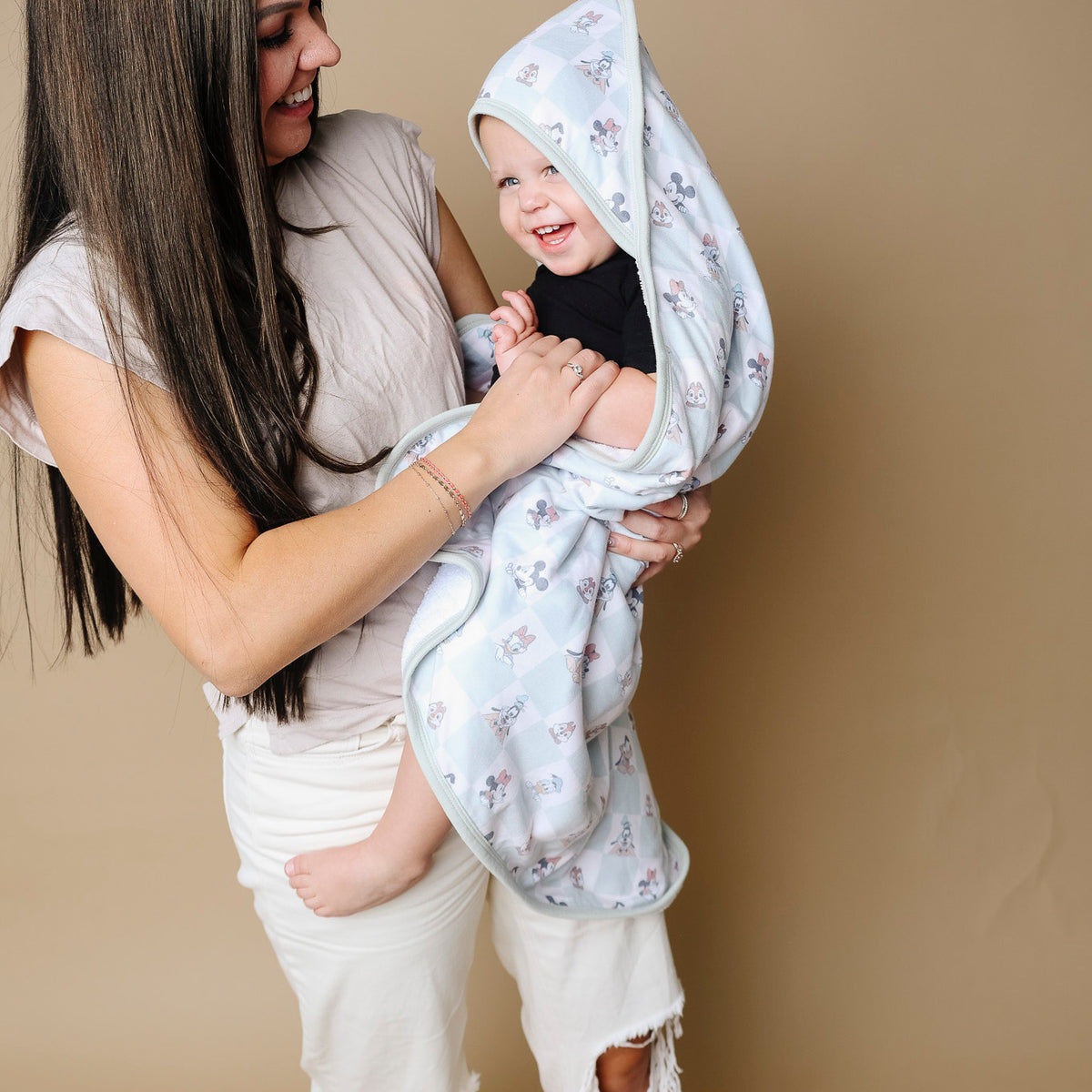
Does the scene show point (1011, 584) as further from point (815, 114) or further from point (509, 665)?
point (509, 665)

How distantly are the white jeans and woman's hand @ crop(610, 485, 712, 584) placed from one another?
358 millimetres

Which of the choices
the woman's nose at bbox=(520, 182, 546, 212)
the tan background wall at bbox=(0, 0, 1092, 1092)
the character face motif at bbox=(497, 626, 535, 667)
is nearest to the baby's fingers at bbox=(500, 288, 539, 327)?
the woman's nose at bbox=(520, 182, 546, 212)

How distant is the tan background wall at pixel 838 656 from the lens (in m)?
2.22

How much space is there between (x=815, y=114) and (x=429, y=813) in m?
1.63

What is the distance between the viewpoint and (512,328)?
139 cm

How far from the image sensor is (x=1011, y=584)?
2.38 meters

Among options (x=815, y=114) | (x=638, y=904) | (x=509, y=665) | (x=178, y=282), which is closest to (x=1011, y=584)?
(x=815, y=114)

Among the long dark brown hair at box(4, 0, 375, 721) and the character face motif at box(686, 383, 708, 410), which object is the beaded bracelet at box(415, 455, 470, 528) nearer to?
the long dark brown hair at box(4, 0, 375, 721)

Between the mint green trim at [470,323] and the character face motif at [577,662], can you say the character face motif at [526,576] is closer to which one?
the character face motif at [577,662]

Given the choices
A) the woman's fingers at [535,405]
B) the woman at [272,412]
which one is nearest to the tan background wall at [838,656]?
the woman at [272,412]

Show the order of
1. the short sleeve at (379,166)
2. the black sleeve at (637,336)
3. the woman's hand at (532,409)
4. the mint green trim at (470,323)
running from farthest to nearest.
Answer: the mint green trim at (470,323)
the short sleeve at (379,166)
the black sleeve at (637,336)
the woman's hand at (532,409)

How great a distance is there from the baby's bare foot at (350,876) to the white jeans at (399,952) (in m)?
0.04

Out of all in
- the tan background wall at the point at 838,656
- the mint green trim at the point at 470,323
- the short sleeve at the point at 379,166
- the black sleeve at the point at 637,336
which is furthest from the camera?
the tan background wall at the point at 838,656

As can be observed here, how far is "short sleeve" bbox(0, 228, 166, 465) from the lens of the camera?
42.8 inches
